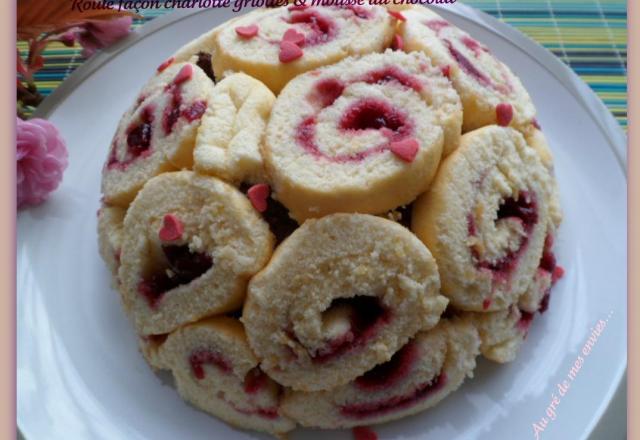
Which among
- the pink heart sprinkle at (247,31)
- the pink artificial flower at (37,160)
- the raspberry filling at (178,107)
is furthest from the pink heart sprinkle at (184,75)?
the pink artificial flower at (37,160)

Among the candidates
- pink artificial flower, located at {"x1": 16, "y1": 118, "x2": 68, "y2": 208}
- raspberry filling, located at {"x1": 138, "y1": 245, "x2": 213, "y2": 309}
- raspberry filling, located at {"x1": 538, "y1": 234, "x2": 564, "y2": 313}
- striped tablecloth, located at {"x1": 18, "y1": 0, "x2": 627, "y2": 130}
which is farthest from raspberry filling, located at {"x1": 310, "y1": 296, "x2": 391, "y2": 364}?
striped tablecloth, located at {"x1": 18, "y1": 0, "x2": 627, "y2": 130}

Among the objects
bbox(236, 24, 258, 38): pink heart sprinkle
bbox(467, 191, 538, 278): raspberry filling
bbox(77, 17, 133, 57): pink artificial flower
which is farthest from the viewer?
bbox(77, 17, 133, 57): pink artificial flower

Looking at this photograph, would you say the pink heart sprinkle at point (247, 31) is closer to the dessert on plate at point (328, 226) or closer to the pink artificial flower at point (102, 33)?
the dessert on plate at point (328, 226)

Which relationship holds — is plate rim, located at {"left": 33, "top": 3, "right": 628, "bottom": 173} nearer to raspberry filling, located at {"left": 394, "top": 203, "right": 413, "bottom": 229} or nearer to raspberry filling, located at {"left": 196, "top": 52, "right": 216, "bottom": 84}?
raspberry filling, located at {"left": 196, "top": 52, "right": 216, "bottom": 84}

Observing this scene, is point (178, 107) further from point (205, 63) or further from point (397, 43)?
point (397, 43)

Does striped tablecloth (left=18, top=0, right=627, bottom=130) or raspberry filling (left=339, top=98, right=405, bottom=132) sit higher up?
raspberry filling (left=339, top=98, right=405, bottom=132)

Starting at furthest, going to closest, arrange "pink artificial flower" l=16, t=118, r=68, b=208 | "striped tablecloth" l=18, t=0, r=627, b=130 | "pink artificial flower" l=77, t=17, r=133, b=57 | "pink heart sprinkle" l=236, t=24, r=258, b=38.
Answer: "striped tablecloth" l=18, t=0, r=627, b=130 → "pink artificial flower" l=77, t=17, r=133, b=57 → "pink artificial flower" l=16, t=118, r=68, b=208 → "pink heart sprinkle" l=236, t=24, r=258, b=38
